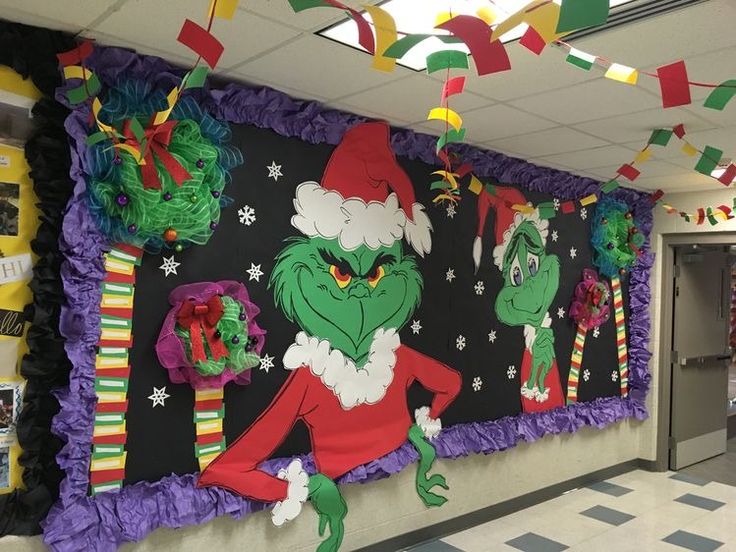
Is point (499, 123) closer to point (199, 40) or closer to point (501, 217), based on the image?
point (501, 217)

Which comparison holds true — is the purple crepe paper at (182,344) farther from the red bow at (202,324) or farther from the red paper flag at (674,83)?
the red paper flag at (674,83)

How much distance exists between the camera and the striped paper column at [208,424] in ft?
8.39

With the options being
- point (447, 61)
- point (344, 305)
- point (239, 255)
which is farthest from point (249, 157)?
point (447, 61)

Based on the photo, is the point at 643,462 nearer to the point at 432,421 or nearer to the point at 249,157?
the point at 432,421

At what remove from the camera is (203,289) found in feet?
8.30

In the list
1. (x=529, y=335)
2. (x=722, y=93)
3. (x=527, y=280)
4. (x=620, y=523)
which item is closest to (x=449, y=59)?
(x=722, y=93)

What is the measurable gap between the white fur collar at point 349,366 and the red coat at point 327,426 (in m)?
A: 0.04

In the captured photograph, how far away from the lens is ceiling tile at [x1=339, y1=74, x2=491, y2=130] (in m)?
2.54

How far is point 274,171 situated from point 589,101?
4.74 feet

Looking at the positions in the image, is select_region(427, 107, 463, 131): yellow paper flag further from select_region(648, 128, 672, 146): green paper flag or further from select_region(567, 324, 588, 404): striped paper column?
select_region(567, 324, 588, 404): striped paper column

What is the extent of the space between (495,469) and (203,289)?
2404 millimetres

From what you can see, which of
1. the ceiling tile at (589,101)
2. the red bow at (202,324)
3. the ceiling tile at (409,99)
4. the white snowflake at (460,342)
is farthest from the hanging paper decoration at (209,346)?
the ceiling tile at (589,101)

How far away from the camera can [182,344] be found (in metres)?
2.42

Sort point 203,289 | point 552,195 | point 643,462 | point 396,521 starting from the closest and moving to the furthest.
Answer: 1. point 203,289
2. point 396,521
3. point 552,195
4. point 643,462
